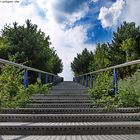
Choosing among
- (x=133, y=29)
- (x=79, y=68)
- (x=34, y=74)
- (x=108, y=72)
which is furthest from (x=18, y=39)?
(x=79, y=68)

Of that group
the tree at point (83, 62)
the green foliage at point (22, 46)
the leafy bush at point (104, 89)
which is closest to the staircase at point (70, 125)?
the leafy bush at point (104, 89)

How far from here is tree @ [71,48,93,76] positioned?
2973 inches

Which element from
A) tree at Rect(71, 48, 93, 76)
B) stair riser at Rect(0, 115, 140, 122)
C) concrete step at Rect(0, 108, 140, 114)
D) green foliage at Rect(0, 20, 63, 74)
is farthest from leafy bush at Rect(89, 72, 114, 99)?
tree at Rect(71, 48, 93, 76)

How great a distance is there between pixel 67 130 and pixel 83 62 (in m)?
72.8

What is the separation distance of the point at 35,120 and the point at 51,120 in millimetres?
192

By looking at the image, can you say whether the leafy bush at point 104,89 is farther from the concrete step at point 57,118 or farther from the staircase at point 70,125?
the concrete step at point 57,118

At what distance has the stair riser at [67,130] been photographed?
3.88 meters

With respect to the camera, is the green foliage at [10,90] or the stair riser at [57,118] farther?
the green foliage at [10,90]

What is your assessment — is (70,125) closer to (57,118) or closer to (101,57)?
(57,118)

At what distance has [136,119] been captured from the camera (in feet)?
16.7

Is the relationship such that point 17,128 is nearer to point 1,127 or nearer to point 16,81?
point 1,127

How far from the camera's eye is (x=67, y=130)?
3920mm

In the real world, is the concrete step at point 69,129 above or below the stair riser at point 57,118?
below

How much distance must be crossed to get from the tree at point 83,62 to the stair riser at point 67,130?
7033 cm
